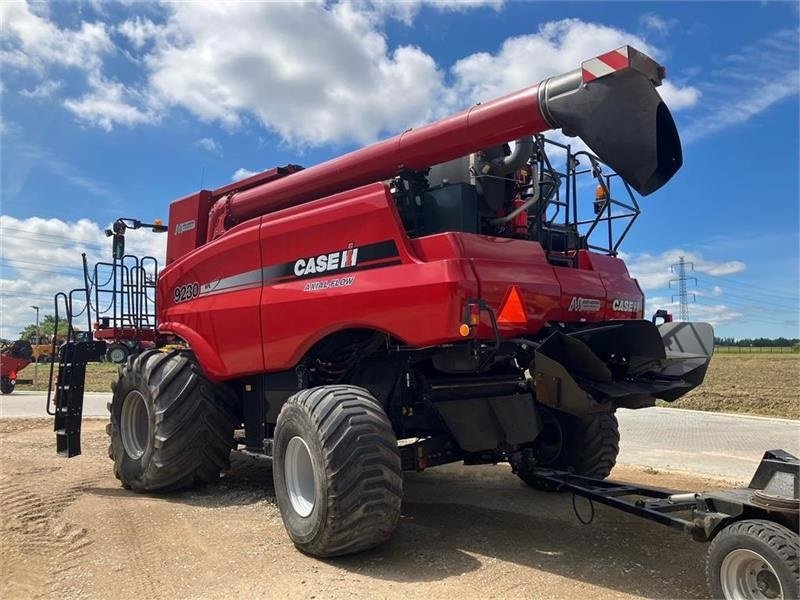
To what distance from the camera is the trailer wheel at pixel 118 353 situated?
8000mm

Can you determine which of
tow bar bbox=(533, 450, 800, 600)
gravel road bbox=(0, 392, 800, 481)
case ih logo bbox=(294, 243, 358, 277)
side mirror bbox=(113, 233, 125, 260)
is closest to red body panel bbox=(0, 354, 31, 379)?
gravel road bbox=(0, 392, 800, 481)

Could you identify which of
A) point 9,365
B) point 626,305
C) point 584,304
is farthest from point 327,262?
point 9,365

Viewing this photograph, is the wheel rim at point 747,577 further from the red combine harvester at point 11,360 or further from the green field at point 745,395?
the red combine harvester at point 11,360

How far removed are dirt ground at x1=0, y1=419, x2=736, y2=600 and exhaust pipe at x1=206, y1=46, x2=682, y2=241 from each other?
2.56m

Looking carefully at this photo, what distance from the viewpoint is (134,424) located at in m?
7.33

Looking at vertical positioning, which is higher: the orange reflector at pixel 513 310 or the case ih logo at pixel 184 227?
the case ih logo at pixel 184 227

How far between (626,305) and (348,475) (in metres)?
3.01

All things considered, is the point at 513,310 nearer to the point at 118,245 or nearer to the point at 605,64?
the point at 605,64

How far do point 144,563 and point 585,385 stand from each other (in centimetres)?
332

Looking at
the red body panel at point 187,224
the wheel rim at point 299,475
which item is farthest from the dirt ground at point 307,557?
the red body panel at point 187,224

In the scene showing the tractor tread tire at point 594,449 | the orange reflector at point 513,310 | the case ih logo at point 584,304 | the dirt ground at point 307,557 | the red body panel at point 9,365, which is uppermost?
the case ih logo at point 584,304

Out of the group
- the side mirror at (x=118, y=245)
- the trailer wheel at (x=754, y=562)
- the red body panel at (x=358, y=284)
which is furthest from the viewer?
the side mirror at (x=118, y=245)

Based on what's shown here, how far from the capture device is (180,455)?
21.5 feet

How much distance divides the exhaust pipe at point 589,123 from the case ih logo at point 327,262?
31.1 inches
